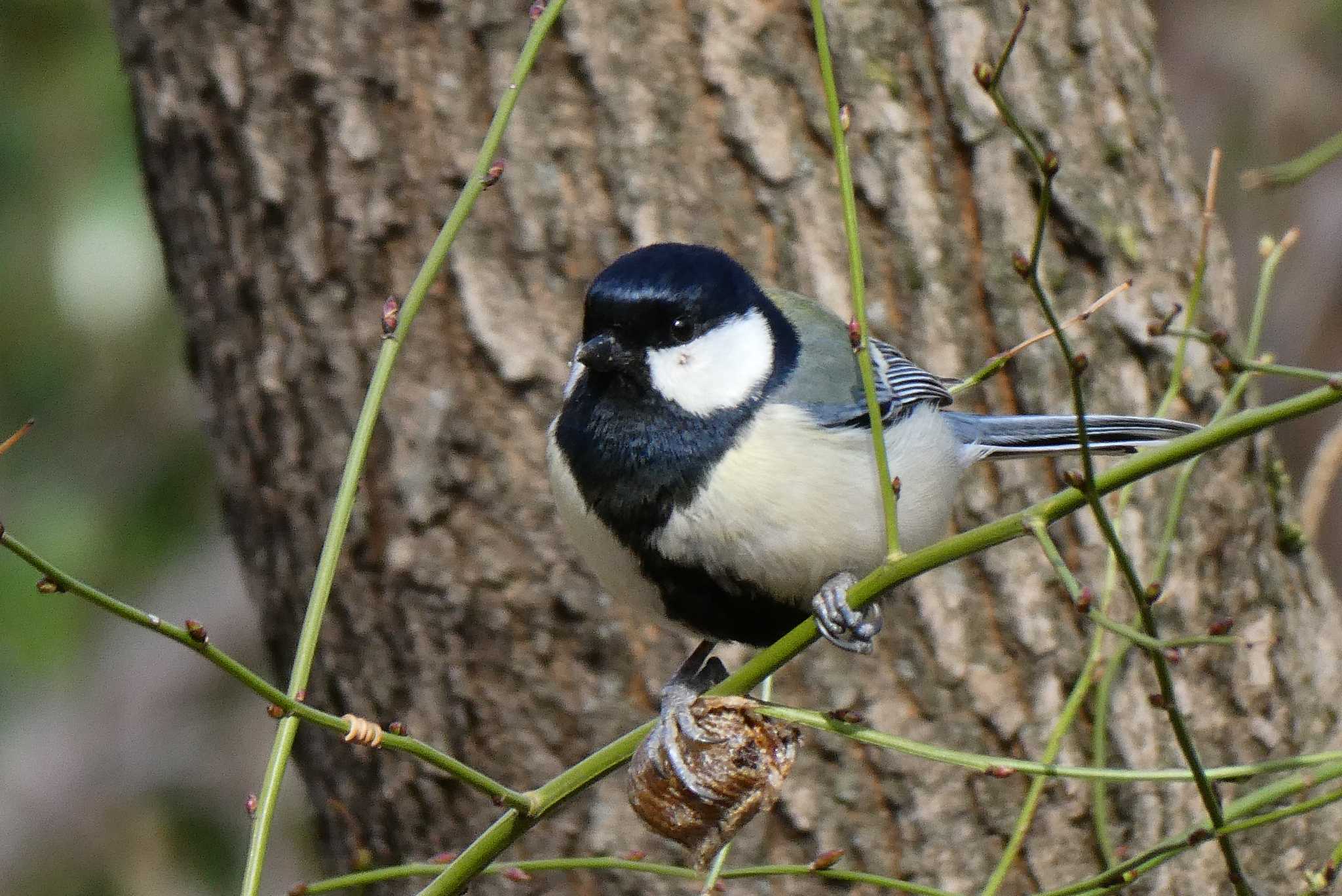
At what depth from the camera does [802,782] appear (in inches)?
101

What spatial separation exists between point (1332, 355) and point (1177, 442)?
4.62m

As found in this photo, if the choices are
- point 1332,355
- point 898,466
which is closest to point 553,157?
point 898,466

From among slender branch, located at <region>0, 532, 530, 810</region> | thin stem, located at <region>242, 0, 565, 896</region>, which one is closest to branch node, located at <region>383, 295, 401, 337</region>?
thin stem, located at <region>242, 0, 565, 896</region>

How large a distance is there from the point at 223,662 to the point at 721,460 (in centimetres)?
79

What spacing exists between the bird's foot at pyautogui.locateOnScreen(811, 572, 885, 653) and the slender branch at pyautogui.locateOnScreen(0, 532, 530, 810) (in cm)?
48

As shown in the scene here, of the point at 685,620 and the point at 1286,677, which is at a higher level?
the point at 685,620

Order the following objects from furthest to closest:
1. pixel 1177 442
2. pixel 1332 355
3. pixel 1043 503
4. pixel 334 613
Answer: pixel 1332 355
pixel 334 613
pixel 1043 503
pixel 1177 442

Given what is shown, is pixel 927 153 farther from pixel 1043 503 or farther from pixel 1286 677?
pixel 1043 503

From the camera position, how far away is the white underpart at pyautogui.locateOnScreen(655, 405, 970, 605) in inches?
71.2

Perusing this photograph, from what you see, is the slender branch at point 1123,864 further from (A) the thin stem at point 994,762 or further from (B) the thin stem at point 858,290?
(B) the thin stem at point 858,290

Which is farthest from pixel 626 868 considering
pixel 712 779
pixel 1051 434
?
pixel 1051 434

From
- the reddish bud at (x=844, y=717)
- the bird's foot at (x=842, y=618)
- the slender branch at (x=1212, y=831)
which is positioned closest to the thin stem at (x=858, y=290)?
the reddish bud at (x=844, y=717)

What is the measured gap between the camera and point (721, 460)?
1856 mm

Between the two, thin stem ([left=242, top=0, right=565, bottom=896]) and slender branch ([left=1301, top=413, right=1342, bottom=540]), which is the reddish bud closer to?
thin stem ([left=242, top=0, right=565, bottom=896])
